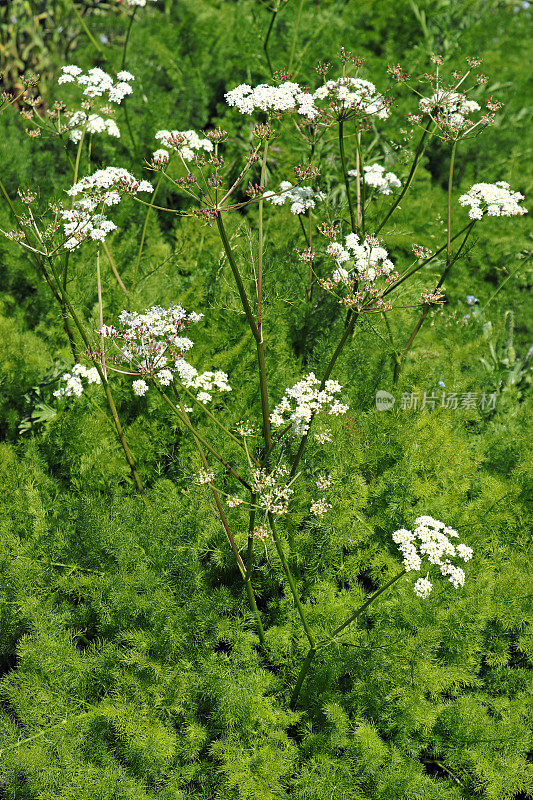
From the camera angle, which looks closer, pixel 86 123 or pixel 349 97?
pixel 349 97

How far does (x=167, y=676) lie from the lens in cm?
279

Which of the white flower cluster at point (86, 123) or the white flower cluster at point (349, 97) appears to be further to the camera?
the white flower cluster at point (86, 123)

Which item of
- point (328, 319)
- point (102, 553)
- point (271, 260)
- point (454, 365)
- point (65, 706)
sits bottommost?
point (65, 706)

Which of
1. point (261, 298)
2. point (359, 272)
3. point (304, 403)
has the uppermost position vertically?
point (359, 272)

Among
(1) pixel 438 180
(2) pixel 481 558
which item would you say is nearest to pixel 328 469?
(2) pixel 481 558

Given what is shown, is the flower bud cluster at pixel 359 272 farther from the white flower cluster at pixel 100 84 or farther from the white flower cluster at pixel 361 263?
the white flower cluster at pixel 100 84

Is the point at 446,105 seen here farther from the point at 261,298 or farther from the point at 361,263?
the point at 261,298

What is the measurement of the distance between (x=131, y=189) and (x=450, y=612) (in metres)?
2.52

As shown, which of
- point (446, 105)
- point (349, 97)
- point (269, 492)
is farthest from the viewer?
point (446, 105)

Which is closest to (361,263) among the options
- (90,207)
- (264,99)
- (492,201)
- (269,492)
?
(264,99)

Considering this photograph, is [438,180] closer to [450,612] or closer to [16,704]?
[450,612]

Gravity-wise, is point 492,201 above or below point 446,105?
below

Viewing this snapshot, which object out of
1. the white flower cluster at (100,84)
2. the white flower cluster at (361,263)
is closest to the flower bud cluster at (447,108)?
the white flower cluster at (361,263)

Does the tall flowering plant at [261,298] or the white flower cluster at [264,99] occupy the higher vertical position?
the white flower cluster at [264,99]
